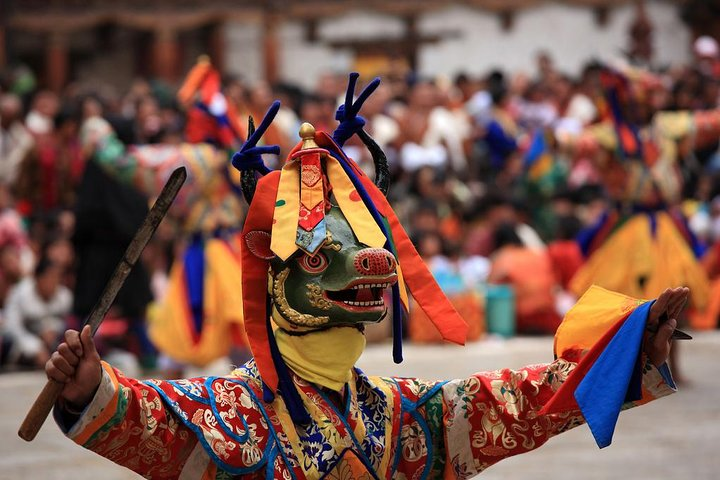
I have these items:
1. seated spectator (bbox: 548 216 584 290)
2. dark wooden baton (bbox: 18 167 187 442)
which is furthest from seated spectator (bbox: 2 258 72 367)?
dark wooden baton (bbox: 18 167 187 442)

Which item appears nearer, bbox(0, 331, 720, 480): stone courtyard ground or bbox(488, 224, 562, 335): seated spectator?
bbox(0, 331, 720, 480): stone courtyard ground

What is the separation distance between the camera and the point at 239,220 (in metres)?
7.61

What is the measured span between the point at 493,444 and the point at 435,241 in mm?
7427

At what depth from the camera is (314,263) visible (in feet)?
10.1

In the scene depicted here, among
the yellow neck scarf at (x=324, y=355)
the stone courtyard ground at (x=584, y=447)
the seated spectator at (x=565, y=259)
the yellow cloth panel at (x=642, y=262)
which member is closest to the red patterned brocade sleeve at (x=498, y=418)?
the yellow neck scarf at (x=324, y=355)

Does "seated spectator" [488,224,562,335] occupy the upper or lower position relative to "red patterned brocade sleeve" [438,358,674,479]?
lower

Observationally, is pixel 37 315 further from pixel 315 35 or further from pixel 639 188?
pixel 315 35

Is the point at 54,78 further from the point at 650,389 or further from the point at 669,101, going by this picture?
the point at 650,389

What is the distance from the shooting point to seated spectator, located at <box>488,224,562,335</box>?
1038cm

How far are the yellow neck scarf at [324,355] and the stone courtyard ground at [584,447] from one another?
8.94 ft

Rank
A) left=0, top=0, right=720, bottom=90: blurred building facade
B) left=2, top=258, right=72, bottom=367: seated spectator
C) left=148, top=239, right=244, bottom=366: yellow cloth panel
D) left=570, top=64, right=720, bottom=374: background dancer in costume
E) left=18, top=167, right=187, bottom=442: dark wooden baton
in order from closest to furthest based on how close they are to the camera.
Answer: left=18, top=167, right=187, bottom=442: dark wooden baton, left=148, top=239, right=244, bottom=366: yellow cloth panel, left=570, top=64, right=720, bottom=374: background dancer in costume, left=2, top=258, right=72, bottom=367: seated spectator, left=0, top=0, right=720, bottom=90: blurred building facade

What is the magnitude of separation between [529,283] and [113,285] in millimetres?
7722

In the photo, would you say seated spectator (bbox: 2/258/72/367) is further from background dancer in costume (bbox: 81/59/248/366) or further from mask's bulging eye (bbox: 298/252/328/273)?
mask's bulging eye (bbox: 298/252/328/273)

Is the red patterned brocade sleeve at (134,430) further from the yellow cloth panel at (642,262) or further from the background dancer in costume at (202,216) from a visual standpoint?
the yellow cloth panel at (642,262)
